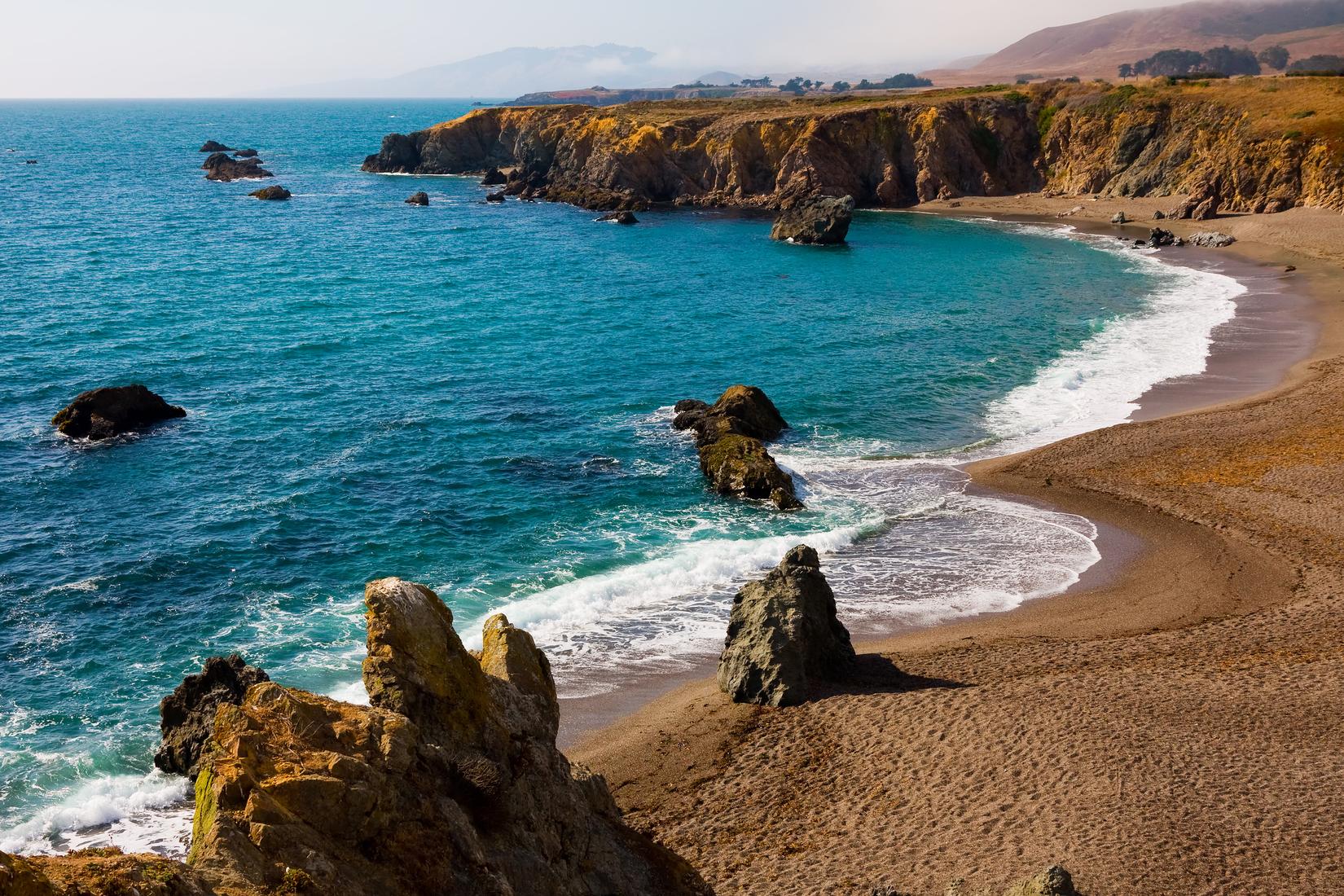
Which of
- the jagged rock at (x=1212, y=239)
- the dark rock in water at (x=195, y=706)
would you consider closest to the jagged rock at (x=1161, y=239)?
the jagged rock at (x=1212, y=239)

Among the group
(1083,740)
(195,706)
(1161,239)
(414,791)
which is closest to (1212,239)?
(1161,239)

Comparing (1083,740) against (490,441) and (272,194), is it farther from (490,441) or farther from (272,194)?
(272,194)

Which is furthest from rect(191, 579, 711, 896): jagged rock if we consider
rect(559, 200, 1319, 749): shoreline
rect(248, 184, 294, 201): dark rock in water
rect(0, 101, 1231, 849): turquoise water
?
rect(248, 184, 294, 201): dark rock in water

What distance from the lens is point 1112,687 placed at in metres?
21.8

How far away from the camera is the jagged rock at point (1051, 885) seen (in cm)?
1373

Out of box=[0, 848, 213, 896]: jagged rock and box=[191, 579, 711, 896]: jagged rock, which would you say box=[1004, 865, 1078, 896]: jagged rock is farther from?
box=[0, 848, 213, 896]: jagged rock

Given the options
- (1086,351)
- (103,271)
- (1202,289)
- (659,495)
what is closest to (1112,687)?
(659,495)

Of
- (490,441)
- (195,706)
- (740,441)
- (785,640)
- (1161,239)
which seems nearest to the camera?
(195,706)

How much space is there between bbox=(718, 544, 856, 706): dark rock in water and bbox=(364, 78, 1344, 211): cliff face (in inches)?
3229

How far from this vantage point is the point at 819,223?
87.6 metres

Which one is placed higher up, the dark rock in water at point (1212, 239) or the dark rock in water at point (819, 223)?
the dark rock in water at point (819, 223)

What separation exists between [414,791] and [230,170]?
14630cm

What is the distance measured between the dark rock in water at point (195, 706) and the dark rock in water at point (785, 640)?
11143 millimetres

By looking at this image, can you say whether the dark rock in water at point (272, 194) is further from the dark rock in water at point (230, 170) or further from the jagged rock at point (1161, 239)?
Result: the jagged rock at point (1161, 239)
